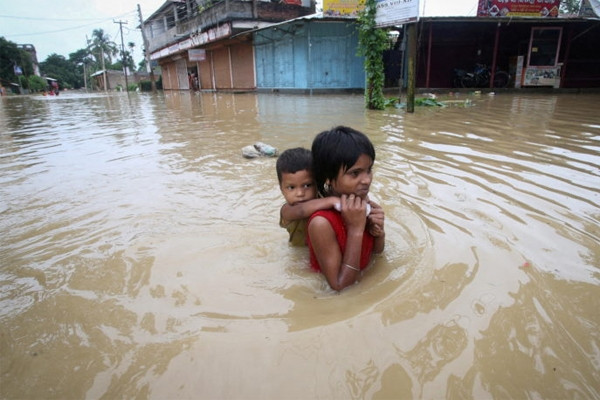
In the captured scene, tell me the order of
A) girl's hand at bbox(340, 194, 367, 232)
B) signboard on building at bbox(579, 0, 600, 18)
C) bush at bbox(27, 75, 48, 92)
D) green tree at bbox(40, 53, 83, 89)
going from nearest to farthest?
girl's hand at bbox(340, 194, 367, 232), signboard on building at bbox(579, 0, 600, 18), bush at bbox(27, 75, 48, 92), green tree at bbox(40, 53, 83, 89)

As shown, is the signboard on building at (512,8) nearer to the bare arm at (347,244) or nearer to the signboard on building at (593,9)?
the signboard on building at (593,9)

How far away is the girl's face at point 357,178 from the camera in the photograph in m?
1.76

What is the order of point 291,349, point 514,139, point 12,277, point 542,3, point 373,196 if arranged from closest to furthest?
1. point 291,349
2. point 12,277
3. point 373,196
4. point 514,139
5. point 542,3

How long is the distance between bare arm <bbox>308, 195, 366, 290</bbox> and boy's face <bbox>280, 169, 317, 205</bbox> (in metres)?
0.28

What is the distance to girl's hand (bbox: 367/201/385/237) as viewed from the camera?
187cm

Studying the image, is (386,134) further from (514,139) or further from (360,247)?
(360,247)

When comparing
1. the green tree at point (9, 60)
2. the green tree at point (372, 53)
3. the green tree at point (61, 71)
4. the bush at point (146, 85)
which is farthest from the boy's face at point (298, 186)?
the green tree at point (61, 71)

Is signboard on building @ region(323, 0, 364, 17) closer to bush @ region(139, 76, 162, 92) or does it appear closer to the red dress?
the red dress

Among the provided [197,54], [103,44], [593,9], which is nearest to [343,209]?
[593,9]

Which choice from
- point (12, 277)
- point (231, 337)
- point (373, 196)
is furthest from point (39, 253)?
point (373, 196)

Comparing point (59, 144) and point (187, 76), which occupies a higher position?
point (187, 76)

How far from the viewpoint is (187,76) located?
104 ft

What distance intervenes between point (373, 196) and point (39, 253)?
8.20 feet

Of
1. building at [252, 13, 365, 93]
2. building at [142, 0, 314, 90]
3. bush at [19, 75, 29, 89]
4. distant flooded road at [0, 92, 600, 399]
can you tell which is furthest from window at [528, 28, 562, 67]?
bush at [19, 75, 29, 89]
